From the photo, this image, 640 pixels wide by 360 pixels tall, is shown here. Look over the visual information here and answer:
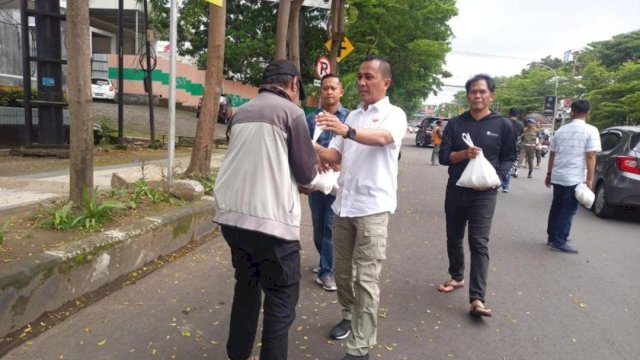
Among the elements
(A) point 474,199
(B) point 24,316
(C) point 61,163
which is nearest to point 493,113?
(A) point 474,199

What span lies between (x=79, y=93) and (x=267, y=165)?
2991 millimetres

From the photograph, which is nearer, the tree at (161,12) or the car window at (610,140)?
the car window at (610,140)

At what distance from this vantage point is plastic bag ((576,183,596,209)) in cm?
568

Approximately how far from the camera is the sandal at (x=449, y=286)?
442 centimetres

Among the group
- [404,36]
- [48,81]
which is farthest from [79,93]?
[404,36]

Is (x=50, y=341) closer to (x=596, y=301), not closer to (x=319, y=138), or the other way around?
(x=319, y=138)

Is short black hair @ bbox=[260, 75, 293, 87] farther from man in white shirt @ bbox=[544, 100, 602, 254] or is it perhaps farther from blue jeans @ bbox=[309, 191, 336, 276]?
man in white shirt @ bbox=[544, 100, 602, 254]

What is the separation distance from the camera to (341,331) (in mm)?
3428

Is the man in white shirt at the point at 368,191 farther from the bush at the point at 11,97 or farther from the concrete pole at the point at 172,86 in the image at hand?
the bush at the point at 11,97

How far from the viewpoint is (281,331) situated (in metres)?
2.62

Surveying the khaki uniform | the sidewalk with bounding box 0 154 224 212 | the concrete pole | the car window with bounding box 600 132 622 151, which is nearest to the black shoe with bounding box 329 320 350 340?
the concrete pole

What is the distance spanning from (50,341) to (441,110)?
130386mm

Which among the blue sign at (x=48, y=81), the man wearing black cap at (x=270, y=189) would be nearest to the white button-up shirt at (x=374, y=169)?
the man wearing black cap at (x=270, y=189)

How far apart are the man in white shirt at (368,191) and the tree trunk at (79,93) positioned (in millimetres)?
2682
